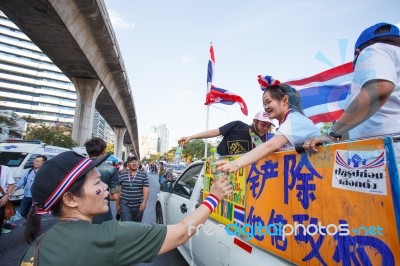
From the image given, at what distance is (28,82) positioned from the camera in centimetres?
8294

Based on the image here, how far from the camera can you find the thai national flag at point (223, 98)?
21.6 ft

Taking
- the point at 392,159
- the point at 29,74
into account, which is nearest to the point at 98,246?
the point at 392,159

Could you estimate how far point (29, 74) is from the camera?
82625mm

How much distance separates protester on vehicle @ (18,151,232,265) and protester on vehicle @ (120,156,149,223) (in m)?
3.29

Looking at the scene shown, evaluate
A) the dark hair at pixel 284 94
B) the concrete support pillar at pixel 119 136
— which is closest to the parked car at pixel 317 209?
the dark hair at pixel 284 94

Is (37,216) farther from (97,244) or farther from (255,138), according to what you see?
(255,138)

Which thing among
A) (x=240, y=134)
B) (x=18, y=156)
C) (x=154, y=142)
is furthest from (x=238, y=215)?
(x=154, y=142)

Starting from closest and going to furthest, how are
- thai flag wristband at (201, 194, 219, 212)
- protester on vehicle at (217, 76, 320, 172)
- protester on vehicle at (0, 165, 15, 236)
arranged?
thai flag wristband at (201, 194, 219, 212) < protester on vehicle at (217, 76, 320, 172) < protester on vehicle at (0, 165, 15, 236)

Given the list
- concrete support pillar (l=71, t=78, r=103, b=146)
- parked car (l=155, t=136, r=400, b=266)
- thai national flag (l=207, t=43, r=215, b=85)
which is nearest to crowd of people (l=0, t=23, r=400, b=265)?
parked car (l=155, t=136, r=400, b=266)

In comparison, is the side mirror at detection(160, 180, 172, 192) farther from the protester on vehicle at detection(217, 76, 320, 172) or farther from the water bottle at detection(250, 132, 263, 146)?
the protester on vehicle at detection(217, 76, 320, 172)

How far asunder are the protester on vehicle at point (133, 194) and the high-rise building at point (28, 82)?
77.6m

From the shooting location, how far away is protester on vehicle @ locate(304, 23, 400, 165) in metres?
1.39

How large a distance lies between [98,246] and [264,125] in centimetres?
242

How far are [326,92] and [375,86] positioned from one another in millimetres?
2234
